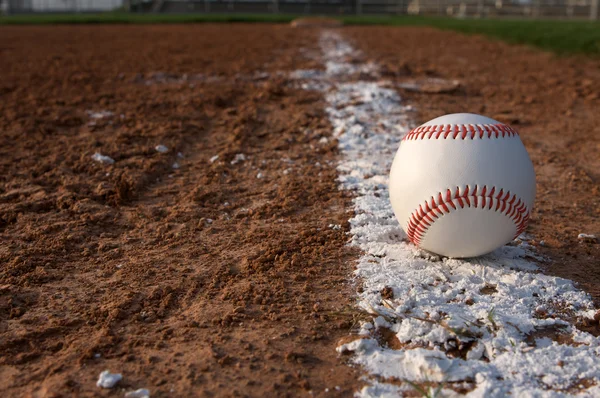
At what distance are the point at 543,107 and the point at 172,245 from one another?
4.57m

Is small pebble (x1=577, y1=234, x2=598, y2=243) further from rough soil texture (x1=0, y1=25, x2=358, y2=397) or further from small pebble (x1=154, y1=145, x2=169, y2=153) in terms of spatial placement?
small pebble (x1=154, y1=145, x2=169, y2=153)

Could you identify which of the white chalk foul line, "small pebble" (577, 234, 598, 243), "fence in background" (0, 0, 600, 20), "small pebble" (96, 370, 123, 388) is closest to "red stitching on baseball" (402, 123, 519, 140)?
the white chalk foul line

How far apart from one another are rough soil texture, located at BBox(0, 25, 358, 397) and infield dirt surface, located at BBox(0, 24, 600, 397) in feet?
0.04

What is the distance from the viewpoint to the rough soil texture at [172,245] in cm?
224

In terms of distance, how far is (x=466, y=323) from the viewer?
2.43m

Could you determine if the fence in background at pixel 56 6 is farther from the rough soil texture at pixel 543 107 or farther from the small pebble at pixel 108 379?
the small pebble at pixel 108 379

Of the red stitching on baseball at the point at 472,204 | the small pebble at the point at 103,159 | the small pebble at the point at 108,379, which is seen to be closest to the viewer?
the small pebble at the point at 108,379

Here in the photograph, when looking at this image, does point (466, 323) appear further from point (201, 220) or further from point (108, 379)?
point (201, 220)

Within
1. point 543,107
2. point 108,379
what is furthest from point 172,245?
point 543,107

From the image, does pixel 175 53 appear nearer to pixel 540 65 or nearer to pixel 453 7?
pixel 540 65

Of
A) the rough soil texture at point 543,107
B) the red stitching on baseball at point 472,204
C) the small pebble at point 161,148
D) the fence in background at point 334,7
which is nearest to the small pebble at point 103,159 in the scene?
the small pebble at point 161,148

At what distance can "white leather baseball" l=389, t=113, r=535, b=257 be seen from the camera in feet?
8.92

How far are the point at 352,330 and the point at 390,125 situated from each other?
3383 mm

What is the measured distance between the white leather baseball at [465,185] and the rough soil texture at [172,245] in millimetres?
493
